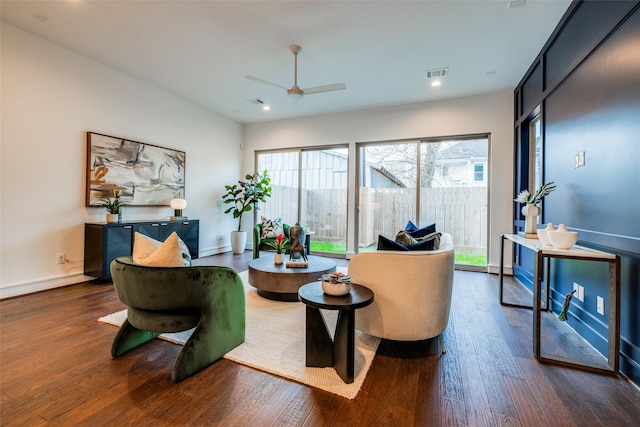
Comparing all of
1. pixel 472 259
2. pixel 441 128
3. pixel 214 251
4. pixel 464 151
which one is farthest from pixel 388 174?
pixel 214 251

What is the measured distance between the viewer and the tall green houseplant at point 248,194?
6.08m

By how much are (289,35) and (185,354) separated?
3263mm

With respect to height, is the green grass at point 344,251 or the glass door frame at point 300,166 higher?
the glass door frame at point 300,166

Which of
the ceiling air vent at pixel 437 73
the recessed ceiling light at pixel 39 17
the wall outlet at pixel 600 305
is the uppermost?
the ceiling air vent at pixel 437 73

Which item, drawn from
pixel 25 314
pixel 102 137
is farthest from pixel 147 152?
pixel 25 314

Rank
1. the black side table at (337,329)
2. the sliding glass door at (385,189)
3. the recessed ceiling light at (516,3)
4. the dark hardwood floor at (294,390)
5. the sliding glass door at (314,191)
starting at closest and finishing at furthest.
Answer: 1. the dark hardwood floor at (294,390)
2. the black side table at (337,329)
3. the recessed ceiling light at (516,3)
4. the sliding glass door at (385,189)
5. the sliding glass door at (314,191)

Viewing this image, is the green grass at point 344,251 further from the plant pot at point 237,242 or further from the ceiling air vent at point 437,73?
the ceiling air vent at point 437,73

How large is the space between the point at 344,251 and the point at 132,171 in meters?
4.01

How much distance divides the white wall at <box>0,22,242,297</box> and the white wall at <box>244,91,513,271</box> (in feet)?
9.31

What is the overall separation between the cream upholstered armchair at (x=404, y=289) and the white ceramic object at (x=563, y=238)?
827 millimetres

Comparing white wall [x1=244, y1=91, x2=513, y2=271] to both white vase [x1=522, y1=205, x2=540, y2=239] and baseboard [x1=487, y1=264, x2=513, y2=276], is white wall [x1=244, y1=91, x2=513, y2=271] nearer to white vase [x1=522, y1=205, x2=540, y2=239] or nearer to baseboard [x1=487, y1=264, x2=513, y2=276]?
baseboard [x1=487, y1=264, x2=513, y2=276]

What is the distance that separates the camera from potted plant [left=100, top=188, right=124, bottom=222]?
153 inches

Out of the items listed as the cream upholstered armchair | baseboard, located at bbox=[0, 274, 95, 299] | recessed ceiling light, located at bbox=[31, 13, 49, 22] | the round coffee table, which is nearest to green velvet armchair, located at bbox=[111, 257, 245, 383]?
the cream upholstered armchair

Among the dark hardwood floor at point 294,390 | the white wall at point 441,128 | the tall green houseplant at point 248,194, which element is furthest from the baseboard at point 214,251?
the dark hardwood floor at point 294,390
